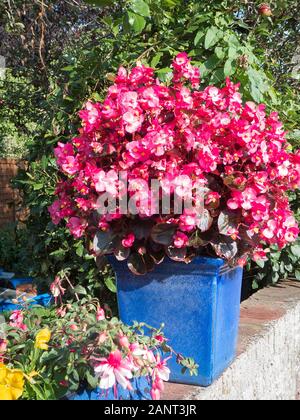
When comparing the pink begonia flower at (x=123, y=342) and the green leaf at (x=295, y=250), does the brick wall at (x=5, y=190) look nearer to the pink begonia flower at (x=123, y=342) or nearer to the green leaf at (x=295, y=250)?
the green leaf at (x=295, y=250)

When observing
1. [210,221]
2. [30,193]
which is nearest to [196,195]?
[210,221]

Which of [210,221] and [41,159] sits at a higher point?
[41,159]

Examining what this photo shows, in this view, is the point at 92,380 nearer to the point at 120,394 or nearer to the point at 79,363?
the point at 79,363

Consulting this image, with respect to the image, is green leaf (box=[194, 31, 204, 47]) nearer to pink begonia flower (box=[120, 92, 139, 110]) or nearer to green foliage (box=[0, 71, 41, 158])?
pink begonia flower (box=[120, 92, 139, 110])

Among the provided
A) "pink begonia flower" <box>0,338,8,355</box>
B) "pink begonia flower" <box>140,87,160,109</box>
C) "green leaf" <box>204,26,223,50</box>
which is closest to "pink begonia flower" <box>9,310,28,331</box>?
"pink begonia flower" <box>0,338,8,355</box>

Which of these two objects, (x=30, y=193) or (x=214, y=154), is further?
(x=30, y=193)

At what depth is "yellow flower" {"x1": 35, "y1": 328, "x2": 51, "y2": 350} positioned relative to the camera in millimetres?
1383

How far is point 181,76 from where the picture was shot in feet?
5.87

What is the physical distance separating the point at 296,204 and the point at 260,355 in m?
1.26

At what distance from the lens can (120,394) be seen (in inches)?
57.0

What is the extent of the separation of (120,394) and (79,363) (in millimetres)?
176

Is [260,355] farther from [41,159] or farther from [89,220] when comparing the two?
[41,159]

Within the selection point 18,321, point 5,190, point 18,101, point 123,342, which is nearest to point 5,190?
point 5,190

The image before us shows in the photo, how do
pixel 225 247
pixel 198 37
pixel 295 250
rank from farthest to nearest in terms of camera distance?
pixel 295 250 → pixel 198 37 → pixel 225 247
